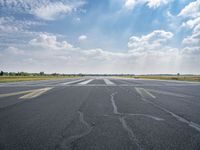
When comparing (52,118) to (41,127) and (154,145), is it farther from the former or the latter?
(154,145)

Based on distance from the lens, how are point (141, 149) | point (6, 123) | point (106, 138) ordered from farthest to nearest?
point (6, 123), point (106, 138), point (141, 149)

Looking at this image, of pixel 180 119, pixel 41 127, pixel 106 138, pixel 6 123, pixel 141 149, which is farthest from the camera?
pixel 180 119

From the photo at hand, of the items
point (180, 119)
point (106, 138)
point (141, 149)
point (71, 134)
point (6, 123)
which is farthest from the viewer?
point (180, 119)

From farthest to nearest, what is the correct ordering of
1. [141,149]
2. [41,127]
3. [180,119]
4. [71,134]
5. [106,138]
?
[180,119]
[41,127]
[71,134]
[106,138]
[141,149]

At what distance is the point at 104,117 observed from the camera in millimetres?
4734

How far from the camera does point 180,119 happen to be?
4543mm

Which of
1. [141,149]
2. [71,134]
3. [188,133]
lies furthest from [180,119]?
[71,134]

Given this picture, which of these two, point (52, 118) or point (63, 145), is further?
point (52, 118)

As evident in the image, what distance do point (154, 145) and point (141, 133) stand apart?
0.58m

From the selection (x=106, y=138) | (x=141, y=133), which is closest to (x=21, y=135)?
(x=106, y=138)

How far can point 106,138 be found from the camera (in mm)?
3152

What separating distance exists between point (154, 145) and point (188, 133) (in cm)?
116

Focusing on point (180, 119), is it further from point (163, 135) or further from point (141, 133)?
point (141, 133)

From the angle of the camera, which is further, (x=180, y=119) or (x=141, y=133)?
(x=180, y=119)
